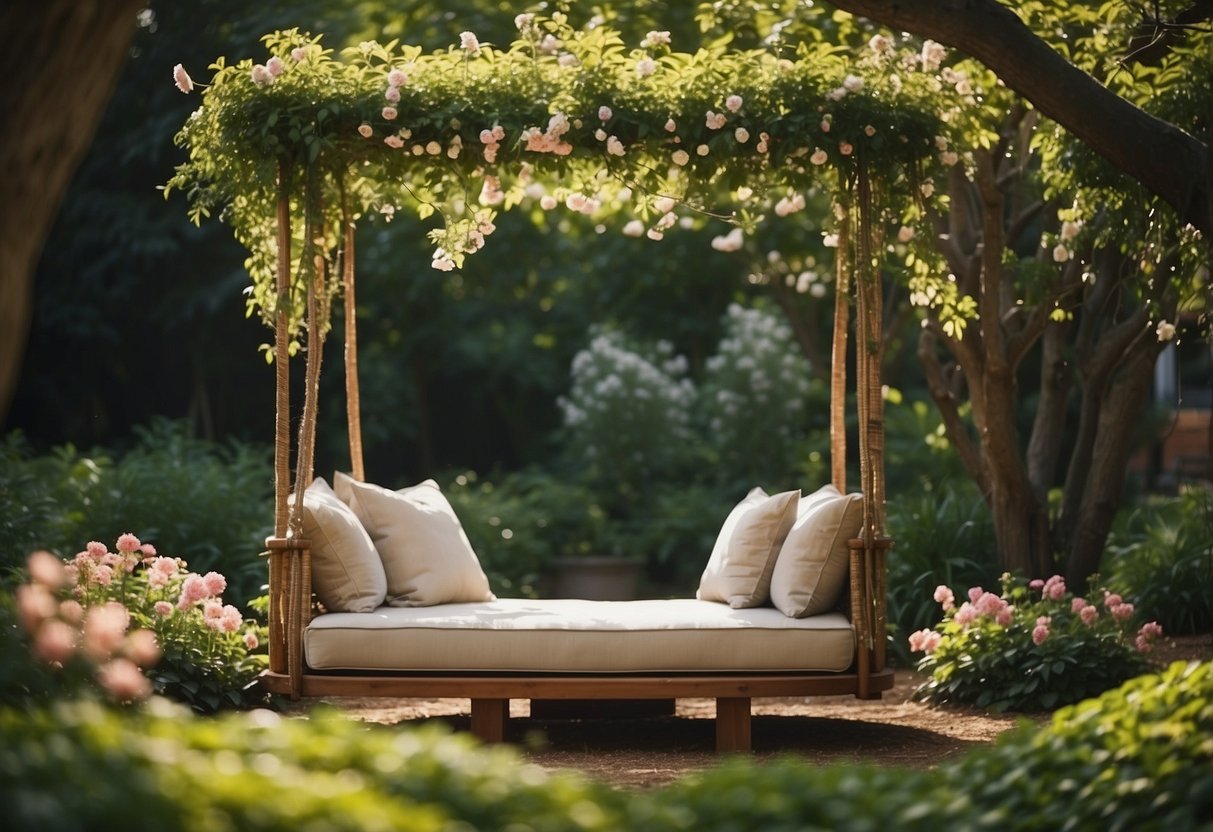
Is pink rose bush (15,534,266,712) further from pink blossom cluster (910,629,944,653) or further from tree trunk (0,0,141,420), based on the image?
pink blossom cluster (910,629,944,653)

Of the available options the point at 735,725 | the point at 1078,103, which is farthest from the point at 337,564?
the point at 1078,103

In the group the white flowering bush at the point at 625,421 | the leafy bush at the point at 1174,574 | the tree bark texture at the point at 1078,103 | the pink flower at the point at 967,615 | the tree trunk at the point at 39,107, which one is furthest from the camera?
the white flowering bush at the point at 625,421

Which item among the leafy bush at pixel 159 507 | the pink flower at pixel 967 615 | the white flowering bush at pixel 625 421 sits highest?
the white flowering bush at pixel 625 421

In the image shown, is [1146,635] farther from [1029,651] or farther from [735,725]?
[735,725]

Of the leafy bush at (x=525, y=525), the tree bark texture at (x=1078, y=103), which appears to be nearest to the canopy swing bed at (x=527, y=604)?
the tree bark texture at (x=1078, y=103)

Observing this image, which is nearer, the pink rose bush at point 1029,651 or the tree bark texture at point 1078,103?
the tree bark texture at point 1078,103

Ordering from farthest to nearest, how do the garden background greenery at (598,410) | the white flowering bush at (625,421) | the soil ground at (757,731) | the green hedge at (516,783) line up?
1. the white flowering bush at (625,421)
2. the soil ground at (757,731)
3. the garden background greenery at (598,410)
4. the green hedge at (516,783)

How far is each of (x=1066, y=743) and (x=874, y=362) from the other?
7.52 feet

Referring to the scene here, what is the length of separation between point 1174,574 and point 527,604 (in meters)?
3.52

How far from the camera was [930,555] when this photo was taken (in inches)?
289

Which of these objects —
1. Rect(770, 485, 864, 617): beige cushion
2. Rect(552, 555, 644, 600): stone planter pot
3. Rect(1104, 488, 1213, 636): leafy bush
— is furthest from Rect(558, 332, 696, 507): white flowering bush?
Rect(770, 485, 864, 617): beige cushion

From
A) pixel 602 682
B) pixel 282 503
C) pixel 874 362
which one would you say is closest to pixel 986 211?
pixel 874 362

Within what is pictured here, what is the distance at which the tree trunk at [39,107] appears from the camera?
268 cm

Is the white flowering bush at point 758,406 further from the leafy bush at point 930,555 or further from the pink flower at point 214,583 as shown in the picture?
the pink flower at point 214,583
